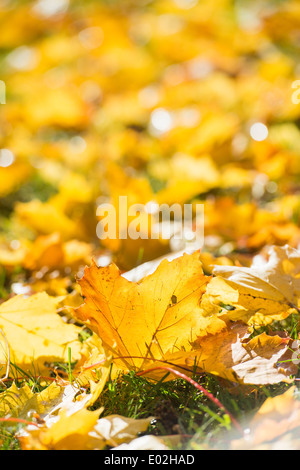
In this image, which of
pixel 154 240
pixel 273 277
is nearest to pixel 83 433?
pixel 273 277

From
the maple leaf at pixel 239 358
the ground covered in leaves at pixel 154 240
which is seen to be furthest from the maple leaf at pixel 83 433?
the maple leaf at pixel 239 358

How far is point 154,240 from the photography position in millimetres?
1176

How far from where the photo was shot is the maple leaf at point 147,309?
0.72 meters

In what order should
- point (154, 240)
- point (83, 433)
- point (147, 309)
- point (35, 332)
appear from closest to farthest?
point (83, 433)
point (147, 309)
point (35, 332)
point (154, 240)

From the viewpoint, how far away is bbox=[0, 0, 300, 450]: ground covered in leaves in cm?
72

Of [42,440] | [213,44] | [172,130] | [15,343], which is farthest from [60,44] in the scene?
[42,440]

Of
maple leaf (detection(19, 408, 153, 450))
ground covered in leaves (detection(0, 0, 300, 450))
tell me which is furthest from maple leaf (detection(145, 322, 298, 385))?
maple leaf (detection(19, 408, 153, 450))

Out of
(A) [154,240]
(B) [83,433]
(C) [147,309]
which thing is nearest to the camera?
(B) [83,433]

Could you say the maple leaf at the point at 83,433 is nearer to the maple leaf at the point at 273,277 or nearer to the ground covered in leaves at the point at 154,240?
the ground covered in leaves at the point at 154,240

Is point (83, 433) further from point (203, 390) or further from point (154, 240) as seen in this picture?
point (154, 240)

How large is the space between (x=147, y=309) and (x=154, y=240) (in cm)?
44

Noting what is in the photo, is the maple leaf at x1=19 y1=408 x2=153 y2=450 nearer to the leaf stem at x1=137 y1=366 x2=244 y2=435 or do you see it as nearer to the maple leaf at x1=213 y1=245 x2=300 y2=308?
the leaf stem at x1=137 y1=366 x2=244 y2=435

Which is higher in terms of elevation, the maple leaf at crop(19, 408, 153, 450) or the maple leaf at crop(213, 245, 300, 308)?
the maple leaf at crop(213, 245, 300, 308)
